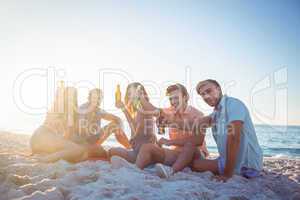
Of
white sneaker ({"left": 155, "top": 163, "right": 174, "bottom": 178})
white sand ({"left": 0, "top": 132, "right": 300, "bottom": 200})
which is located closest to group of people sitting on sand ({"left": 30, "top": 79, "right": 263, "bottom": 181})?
white sneaker ({"left": 155, "top": 163, "right": 174, "bottom": 178})

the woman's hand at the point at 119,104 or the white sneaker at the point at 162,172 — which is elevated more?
the woman's hand at the point at 119,104

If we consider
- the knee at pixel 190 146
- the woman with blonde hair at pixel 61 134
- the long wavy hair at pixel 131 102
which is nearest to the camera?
the knee at pixel 190 146

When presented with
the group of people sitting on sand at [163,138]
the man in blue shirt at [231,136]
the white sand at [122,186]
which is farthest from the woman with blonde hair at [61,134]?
the man in blue shirt at [231,136]

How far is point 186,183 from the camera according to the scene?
123 inches

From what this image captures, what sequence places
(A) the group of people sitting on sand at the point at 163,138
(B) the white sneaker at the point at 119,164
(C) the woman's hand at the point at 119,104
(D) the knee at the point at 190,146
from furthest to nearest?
1. (C) the woman's hand at the point at 119,104
2. (D) the knee at the point at 190,146
3. (B) the white sneaker at the point at 119,164
4. (A) the group of people sitting on sand at the point at 163,138

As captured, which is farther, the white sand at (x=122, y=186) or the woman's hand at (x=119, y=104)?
the woman's hand at (x=119, y=104)

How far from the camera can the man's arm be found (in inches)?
144

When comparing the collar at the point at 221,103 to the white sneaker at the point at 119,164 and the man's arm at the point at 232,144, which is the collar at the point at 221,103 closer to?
the man's arm at the point at 232,144

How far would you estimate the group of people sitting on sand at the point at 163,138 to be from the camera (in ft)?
12.7

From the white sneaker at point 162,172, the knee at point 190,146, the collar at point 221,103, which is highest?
the collar at point 221,103

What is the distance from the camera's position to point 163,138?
451 centimetres

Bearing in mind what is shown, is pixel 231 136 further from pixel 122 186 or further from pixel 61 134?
pixel 61 134

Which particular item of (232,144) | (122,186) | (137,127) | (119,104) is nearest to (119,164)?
(137,127)

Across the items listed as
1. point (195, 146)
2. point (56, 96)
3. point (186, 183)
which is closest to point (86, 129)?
point (56, 96)
